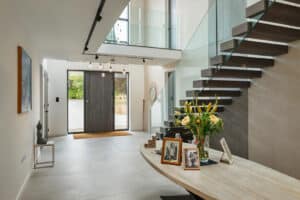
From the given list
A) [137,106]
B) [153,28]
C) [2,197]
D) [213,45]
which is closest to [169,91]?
[153,28]

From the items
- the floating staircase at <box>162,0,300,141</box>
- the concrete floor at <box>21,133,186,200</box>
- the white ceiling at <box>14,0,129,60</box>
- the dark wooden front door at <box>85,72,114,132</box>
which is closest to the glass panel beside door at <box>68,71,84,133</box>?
the dark wooden front door at <box>85,72,114,132</box>

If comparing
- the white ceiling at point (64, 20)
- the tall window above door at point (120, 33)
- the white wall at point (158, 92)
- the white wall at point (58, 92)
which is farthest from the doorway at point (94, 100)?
the white ceiling at point (64, 20)

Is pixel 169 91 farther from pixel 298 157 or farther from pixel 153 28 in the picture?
pixel 298 157

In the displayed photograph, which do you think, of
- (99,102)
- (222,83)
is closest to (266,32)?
(222,83)

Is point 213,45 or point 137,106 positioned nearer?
point 213,45

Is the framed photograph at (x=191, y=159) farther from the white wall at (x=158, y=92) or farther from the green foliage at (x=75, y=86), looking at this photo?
the green foliage at (x=75, y=86)

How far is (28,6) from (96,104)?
6171 millimetres

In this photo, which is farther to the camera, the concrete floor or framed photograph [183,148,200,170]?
the concrete floor

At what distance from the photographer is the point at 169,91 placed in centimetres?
659

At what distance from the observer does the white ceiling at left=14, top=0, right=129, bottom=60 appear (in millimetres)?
2930

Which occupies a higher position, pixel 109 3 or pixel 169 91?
pixel 109 3

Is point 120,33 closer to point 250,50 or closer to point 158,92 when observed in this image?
point 158,92

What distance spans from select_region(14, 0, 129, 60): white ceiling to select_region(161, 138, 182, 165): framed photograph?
1.83m

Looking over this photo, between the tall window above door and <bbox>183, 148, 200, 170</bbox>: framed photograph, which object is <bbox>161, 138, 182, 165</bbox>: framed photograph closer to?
<bbox>183, 148, 200, 170</bbox>: framed photograph
